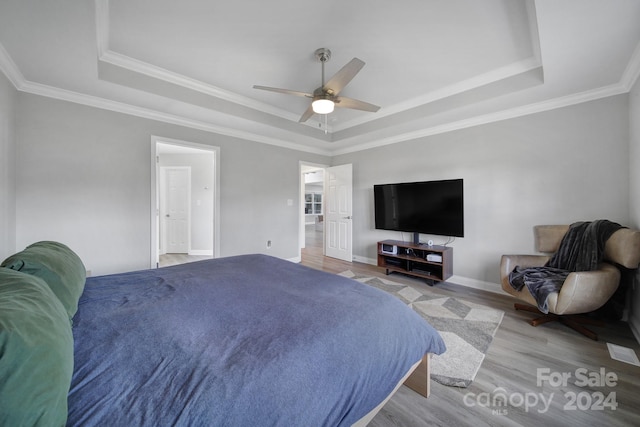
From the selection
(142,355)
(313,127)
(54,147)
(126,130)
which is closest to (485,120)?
(313,127)

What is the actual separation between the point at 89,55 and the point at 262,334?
289 centimetres

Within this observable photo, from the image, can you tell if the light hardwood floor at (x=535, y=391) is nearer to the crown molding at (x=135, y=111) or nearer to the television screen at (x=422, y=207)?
the television screen at (x=422, y=207)

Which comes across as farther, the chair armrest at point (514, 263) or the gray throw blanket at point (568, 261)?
the chair armrest at point (514, 263)

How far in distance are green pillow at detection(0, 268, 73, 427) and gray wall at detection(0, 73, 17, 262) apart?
2.55 metres

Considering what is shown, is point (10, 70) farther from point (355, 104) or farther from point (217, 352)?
point (217, 352)

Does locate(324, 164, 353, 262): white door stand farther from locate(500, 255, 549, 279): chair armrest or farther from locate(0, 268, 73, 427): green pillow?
locate(0, 268, 73, 427): green pillow

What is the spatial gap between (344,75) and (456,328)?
8.61ft

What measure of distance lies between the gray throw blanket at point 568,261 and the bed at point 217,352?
160 cm

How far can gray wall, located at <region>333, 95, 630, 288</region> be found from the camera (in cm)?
261

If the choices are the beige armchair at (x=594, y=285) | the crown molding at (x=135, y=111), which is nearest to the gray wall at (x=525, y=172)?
the beige armchair at (x=594, y=285)

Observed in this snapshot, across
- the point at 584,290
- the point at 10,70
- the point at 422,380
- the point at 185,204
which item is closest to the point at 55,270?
the point at 422,380

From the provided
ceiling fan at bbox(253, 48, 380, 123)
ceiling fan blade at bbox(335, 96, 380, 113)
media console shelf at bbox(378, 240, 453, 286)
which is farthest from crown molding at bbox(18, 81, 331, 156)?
media console shelf at bbox(378, 240, 453, 286)

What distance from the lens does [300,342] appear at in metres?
0.98

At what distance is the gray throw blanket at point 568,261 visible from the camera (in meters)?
2.27
